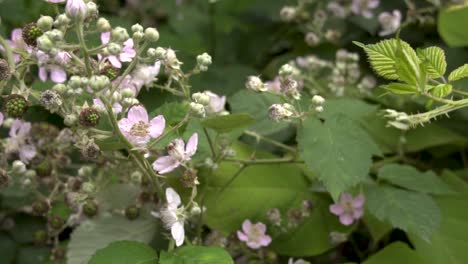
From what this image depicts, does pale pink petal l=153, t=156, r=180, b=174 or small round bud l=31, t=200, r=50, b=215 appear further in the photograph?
small round bud l=31, t=200, r=50, b=215

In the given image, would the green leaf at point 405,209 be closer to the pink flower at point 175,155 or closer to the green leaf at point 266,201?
the green leaf at point 266,201

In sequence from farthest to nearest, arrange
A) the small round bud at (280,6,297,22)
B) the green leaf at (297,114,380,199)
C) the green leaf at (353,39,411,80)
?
1. the small round bud at (280,6,297,22)
2. the green leaf at (297,114,380,199)
3. the green leaf at (353,39,411,80)

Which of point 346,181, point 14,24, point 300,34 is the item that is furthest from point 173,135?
point 300,34

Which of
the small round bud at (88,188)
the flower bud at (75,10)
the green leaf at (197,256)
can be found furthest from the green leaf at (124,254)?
the flower bud at (75,10)

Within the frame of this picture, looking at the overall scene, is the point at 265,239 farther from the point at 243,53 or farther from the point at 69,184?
the point at 243,53

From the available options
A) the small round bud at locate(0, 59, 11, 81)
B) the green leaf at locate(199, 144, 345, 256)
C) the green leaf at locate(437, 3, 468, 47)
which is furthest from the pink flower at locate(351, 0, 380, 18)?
the small round bud at locate(0, 59, 11, 81)

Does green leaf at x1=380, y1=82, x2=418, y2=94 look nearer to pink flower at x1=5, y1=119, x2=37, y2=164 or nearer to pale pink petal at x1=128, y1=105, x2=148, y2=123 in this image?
pale pink petal at x1=128, y1=105, x2=148, y2=123
